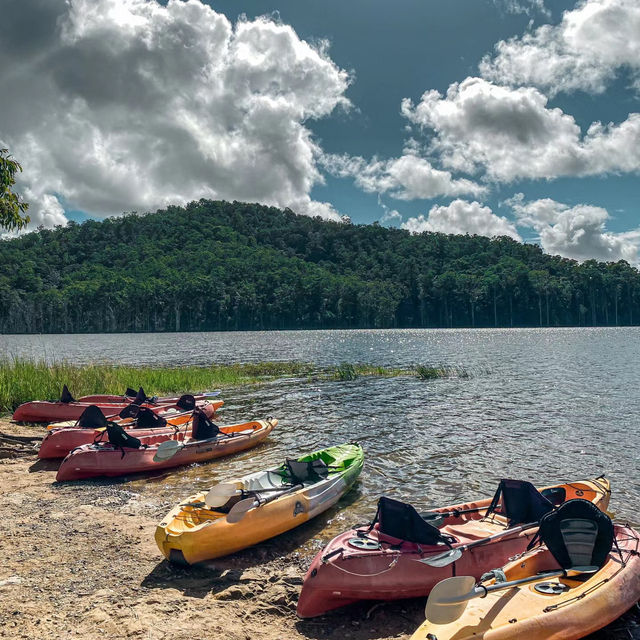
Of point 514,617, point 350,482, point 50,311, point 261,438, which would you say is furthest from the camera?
point 50,311

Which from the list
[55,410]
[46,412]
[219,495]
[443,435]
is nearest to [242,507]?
[219,495]

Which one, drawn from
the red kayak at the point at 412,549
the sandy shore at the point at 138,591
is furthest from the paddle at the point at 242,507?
the red kayak at the point at 412,549

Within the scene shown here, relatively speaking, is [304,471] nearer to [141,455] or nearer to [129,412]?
[141,455]

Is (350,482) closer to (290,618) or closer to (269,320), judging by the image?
(290,618)

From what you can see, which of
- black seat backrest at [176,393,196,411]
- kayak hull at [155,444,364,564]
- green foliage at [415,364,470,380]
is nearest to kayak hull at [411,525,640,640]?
kayak hull at [155,444,364,564]

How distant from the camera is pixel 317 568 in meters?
6.45

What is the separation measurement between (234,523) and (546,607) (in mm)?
4596

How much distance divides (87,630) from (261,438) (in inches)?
377

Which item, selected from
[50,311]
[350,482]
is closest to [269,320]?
[50,311]

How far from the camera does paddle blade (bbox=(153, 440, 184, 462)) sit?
39.6 feet

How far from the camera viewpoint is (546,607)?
18.0 feet

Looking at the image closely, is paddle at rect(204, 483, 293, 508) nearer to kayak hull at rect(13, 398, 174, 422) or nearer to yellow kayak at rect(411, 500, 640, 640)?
yellow kayak at rect(411, 500, 640, 640)

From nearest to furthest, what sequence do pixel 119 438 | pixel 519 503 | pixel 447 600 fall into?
pixel 447 600 → pixel 519 503 → pixel 119 438

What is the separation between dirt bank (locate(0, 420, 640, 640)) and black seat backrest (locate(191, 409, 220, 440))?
13.8 ft
